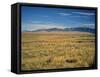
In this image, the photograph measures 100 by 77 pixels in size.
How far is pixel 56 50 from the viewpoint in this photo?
311 cm

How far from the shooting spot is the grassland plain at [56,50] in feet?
9.73

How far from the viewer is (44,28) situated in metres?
3.05

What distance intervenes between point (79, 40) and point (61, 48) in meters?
0.23

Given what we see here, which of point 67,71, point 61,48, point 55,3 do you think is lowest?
point 67,71

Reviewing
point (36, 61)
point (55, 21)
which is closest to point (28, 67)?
point (36, 61)

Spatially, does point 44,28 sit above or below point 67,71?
above

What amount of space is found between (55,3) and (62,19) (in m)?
0.18

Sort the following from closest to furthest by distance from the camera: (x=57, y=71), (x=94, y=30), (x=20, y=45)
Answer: (x=20, y=45) → (x=57, y=71) → (x=94, y=30)

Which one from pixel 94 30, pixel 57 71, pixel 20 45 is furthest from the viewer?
pixel 94 30

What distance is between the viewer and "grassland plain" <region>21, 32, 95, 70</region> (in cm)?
297

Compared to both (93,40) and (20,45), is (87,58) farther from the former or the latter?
(20,45)

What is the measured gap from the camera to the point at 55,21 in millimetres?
3100

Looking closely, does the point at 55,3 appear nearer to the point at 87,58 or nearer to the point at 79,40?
the point at 79,40

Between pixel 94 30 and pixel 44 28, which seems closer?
pixel 44 28
